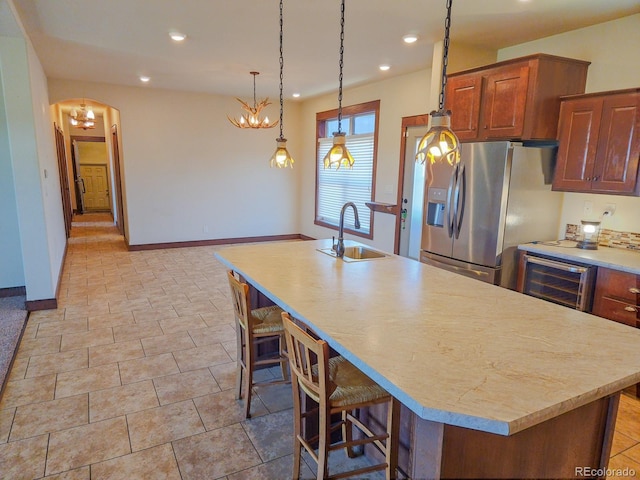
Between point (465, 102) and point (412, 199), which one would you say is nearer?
point (465, 102)

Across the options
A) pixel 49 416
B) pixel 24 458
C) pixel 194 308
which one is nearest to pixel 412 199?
pixel 194 308

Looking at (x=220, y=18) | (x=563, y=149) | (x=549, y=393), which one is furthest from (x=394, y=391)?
(x=220, y=18)

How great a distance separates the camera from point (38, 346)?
348 cm

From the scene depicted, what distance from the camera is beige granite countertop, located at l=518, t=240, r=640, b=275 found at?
289 centimetres

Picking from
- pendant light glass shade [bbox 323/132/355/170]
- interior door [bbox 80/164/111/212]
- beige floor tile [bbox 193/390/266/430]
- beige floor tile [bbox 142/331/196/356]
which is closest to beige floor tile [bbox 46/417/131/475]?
beige floor tile [bbox 193/390/266/430]

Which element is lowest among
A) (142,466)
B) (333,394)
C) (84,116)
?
(142,466)

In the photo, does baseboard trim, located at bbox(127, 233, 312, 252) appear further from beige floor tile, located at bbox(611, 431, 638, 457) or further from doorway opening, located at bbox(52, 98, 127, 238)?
beige floor tile, located at bbox(611, 431, 638, 457)

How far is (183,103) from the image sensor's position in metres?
7.18

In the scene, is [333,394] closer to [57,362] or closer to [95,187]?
[57,362]

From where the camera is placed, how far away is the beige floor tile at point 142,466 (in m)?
2.06

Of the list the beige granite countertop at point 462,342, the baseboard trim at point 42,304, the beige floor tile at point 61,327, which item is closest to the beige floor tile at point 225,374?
the beige granite countertop at point 462,342

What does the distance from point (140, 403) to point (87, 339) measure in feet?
4.35

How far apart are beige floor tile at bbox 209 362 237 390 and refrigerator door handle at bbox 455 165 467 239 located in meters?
2.37

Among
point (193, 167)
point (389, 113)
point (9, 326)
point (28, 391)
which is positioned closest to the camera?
point (28, 391)
